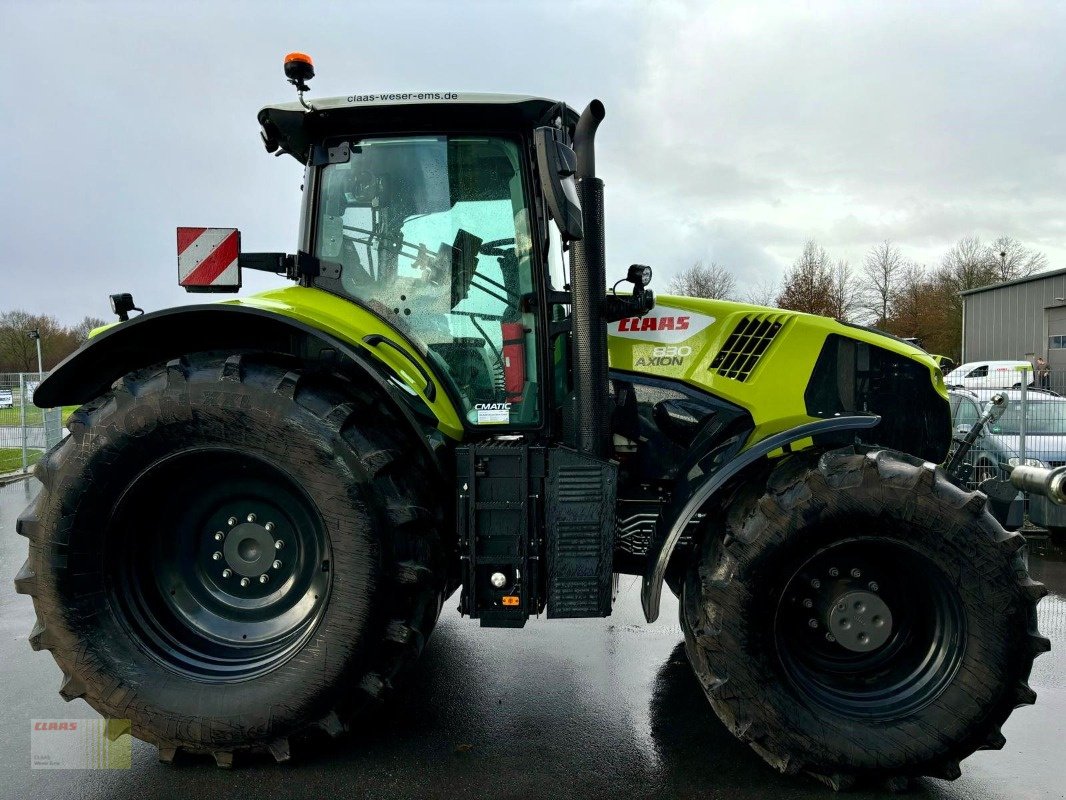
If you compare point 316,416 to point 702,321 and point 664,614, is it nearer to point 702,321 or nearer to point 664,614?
point 702,321

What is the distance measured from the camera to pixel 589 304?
2.97m

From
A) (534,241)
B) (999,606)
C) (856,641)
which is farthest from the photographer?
(534,241)

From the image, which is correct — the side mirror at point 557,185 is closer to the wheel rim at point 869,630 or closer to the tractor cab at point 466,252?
the tractor cab at point 466,252

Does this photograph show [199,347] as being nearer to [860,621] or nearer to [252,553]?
[252,553]

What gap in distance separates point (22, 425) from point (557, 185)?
1225 centimetres

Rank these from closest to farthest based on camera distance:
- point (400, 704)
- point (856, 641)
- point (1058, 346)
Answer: point (856, 641) → point (400, 704) → point (1058, 346)

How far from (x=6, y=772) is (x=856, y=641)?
11.0ft

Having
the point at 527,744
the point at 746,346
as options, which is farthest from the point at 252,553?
the point at 746,346

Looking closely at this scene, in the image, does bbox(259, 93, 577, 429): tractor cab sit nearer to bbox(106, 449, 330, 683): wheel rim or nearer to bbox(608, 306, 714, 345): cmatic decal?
bbox(608, 306, 714, 345): cmatic decal

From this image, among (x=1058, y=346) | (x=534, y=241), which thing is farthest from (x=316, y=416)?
(x=1058, y=346)

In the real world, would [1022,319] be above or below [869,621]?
above

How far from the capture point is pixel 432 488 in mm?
3000

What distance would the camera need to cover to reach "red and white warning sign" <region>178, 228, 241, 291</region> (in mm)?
3143

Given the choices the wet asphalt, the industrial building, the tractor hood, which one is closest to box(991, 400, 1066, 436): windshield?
the wet asphalt
